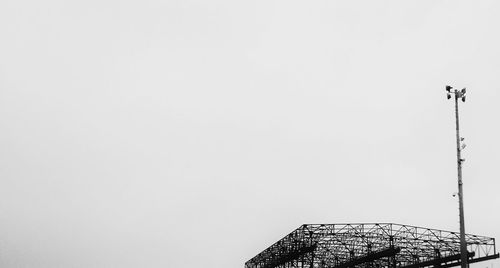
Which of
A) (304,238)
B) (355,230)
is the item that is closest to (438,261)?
(355,230)

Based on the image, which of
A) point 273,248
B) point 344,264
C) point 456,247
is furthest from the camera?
point 273,248

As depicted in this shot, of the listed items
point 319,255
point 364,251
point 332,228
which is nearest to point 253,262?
point 319,255

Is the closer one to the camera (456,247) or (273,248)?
(456,247)

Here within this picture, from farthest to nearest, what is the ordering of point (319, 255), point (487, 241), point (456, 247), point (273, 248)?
point (319, 255) < point (273, 248) < point (456, 247) < point (487, 241)

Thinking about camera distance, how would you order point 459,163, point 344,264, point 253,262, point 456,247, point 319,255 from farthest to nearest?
point 253,262 < point 319,255 < point 344,264 < point 456,247 < point 459,163

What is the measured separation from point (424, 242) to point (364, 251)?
7.70 metres

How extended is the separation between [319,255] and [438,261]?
15.9 m

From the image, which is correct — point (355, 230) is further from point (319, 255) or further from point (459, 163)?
point (459, 163)

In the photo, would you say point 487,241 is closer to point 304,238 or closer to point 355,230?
point 355,230

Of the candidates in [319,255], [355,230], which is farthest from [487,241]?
[319,255]

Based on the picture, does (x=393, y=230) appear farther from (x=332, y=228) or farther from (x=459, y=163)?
(x=459, y=163)

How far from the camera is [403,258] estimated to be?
5778 centimetres

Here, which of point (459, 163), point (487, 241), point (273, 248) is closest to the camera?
point (459, 163)

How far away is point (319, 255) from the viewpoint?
5600cm
